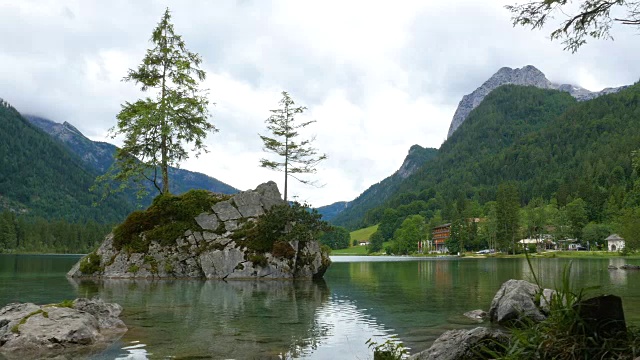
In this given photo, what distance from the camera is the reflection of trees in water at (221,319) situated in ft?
48.9

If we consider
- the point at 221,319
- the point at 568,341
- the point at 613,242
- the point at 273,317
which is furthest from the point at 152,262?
the point at 613,242

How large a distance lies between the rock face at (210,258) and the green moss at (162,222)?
1.80ft

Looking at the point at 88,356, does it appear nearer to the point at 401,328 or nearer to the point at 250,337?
the point at 250,337

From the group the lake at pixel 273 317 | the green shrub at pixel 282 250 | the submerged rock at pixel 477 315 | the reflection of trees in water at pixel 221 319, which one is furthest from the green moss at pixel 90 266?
the submerged rock at pixel 477 315

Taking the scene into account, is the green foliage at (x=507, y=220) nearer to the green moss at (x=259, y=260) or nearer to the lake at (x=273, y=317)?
the lake at (x=273, y=317)

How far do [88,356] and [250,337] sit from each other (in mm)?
5026

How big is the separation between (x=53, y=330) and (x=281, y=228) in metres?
31.2

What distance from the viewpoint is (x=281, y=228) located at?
4644cm

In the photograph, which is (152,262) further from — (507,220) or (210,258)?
(507,220)

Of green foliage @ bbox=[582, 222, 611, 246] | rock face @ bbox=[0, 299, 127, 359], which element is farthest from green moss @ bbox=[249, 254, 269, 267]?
green foliage @ bbox=[582, 222, 611, 246]

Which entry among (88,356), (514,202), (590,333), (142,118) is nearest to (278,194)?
(142,118)

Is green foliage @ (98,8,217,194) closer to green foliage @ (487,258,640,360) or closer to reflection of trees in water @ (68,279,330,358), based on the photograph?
reflection of trees in water @ (68,279,330,358)

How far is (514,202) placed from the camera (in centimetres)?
15162

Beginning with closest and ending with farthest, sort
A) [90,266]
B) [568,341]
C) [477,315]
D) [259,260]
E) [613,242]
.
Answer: [568,341], [477,315], [259,260], [90,266], [613,242]
